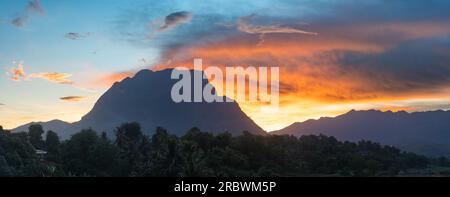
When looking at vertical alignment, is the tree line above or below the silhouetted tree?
below

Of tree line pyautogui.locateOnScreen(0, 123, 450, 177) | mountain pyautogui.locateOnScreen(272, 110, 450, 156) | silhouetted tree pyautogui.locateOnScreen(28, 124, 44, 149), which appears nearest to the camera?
tree line pyautogui.locateOnScreen(0, 123, 450, 177)

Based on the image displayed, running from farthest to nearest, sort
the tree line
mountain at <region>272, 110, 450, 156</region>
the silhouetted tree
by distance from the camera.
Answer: mountain at <region>272, 110, 450, 156</region>, the silhouetted tree, the tree line

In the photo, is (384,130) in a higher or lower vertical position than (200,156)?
higher

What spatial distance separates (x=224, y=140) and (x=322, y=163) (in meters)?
17.4

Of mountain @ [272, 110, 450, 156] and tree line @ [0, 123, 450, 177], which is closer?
tree line @ [0, 123, 450, 177]

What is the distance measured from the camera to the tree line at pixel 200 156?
6288 cm

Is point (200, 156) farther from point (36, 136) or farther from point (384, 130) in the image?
point (384, 130)

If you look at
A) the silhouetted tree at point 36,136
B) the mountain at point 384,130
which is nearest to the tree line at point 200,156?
the silhouetted tree at point 36,136

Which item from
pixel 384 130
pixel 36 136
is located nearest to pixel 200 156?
pixel 36 136

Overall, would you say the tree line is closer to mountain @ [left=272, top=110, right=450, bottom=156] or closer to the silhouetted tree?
the silhouetted tree

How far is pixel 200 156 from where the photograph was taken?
204 feet

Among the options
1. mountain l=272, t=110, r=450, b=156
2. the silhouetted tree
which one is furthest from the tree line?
mountain l=272, t=110, r=450, b=156

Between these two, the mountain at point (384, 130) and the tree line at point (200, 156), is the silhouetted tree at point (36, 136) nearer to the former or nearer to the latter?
the tree line at point (200, 156)

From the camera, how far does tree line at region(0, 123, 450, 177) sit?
62.9 meters
